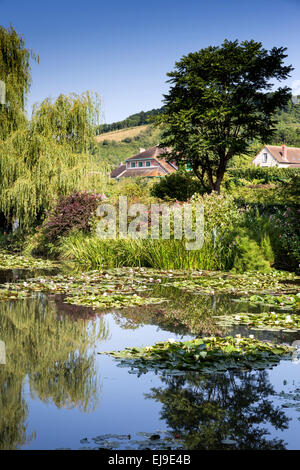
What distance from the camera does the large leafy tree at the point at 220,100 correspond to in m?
29.9

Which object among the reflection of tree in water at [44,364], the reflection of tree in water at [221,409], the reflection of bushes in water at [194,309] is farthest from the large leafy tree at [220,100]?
the reflection of tree in water at [221,409]

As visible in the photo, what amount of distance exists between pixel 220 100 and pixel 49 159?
636 inches

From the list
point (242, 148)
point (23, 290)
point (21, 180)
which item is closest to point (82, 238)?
point (21, 180)

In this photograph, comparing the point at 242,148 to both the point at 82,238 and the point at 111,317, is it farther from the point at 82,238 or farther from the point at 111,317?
the point at 111,317

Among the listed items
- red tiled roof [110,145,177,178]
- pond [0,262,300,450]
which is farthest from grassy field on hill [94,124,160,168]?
pond [0,262,300,450]

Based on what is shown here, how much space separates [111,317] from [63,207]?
9.57m

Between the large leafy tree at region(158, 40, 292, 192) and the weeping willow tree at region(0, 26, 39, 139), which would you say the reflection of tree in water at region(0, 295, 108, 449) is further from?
the large leafy tree at region(158, 40, 292, 192)

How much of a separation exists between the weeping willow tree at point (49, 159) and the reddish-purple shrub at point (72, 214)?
0.98m

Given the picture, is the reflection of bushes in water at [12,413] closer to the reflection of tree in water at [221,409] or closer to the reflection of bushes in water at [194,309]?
the reflection of tree in water at [221,409]

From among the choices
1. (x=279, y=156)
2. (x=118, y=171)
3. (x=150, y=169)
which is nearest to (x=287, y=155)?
(x=279, y=156)

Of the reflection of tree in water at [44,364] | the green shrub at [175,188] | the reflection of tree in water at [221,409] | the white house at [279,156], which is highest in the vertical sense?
the white house at [279,156]

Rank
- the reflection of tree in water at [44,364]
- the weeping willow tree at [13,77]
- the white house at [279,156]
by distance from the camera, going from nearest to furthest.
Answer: the reflection of tree in water at [44,364] < the weeping willow tree at [13,77] < the white house at [279,156]

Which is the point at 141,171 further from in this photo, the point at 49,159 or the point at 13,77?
the point at 49,159

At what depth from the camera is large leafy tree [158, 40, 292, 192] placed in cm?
2989
